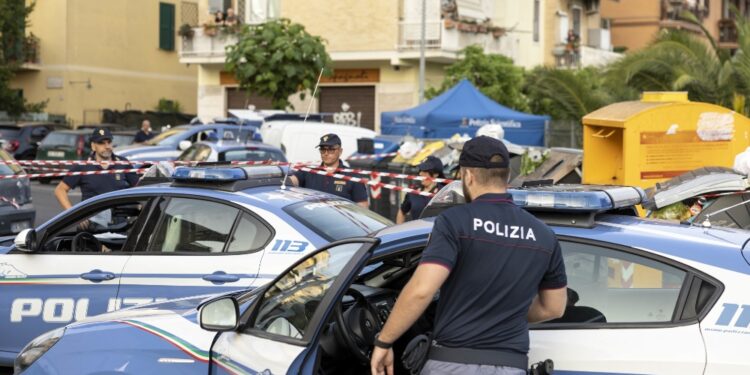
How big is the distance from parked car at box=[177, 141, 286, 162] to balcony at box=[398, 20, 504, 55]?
13862 mm

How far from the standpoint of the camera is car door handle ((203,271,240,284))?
6492mm

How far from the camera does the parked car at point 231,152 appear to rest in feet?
64.8

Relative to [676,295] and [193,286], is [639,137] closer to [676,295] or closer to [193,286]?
[193,286]

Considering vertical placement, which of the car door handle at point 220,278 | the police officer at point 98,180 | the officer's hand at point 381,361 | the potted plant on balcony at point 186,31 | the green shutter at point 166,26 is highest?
the green shutter at point 166,26

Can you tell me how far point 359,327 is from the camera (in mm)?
4285

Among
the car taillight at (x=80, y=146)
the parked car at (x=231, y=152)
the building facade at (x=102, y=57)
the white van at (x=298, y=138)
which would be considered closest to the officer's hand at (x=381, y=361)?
the parked car at (x=231, y=152)

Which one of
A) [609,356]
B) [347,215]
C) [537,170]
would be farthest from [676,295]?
[537,170]

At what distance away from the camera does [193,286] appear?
6.59 m

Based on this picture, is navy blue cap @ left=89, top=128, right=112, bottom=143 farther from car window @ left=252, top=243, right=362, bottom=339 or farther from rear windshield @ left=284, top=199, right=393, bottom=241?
car window @ left=252, top=243, right=362, bottom=339

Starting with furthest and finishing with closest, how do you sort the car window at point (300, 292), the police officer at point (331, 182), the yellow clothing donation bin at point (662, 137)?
the yellow clothing donation bin at point (662, 137) → the police officer at point (331, 182) → the car window at point (300, 292)

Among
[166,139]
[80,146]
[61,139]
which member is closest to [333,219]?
[166,139]

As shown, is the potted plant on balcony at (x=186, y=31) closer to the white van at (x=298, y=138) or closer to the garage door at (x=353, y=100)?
the garage door at (x=353, y=100)

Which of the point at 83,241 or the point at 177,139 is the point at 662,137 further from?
the point at 177,139

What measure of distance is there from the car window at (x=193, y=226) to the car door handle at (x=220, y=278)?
232 mm
